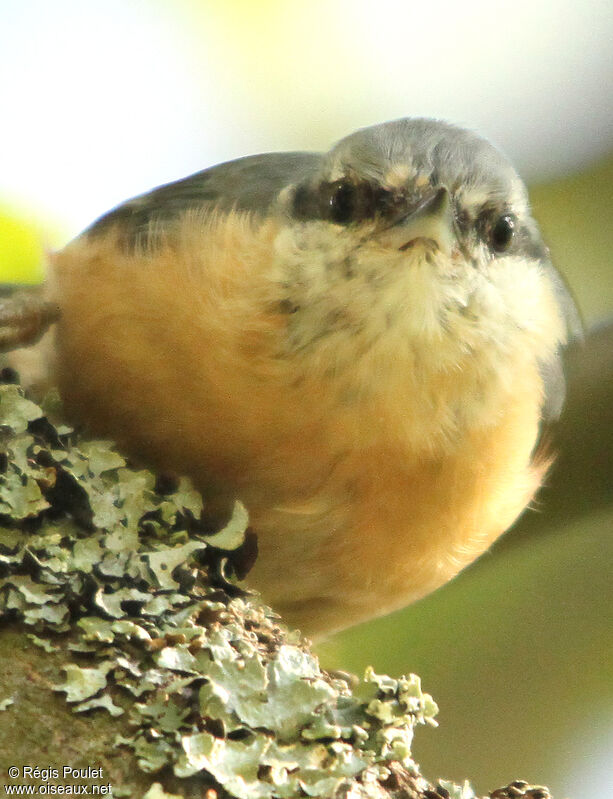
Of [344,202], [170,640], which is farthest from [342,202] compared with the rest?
[170,640]

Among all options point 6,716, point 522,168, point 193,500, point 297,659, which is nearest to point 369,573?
point 193,500

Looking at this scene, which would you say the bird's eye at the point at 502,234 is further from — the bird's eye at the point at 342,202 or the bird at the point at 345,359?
the bird's eye at the point at 342,202

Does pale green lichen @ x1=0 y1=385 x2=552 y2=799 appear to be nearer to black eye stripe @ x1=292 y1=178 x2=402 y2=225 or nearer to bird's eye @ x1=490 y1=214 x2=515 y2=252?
black eye stripe @ x1=292 y1=178 x2=402 y2=225

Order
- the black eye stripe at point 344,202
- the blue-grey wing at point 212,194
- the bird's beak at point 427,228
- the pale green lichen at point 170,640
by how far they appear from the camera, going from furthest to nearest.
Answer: the blue-grey wing at point 212,194, the black eye stripe at point 344,202, the bird's beak at point 427,228, the pale green lichen at point 170,640

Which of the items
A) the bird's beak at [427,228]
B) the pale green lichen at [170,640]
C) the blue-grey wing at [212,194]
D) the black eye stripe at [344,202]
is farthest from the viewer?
the blue-grey wing at [212,194]

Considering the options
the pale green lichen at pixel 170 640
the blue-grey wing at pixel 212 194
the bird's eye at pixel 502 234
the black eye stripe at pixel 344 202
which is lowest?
the pale green lichen at pixel 170 640

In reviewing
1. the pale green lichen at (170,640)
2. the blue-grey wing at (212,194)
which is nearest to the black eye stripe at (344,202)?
the blue-grey wing at (212,194)
